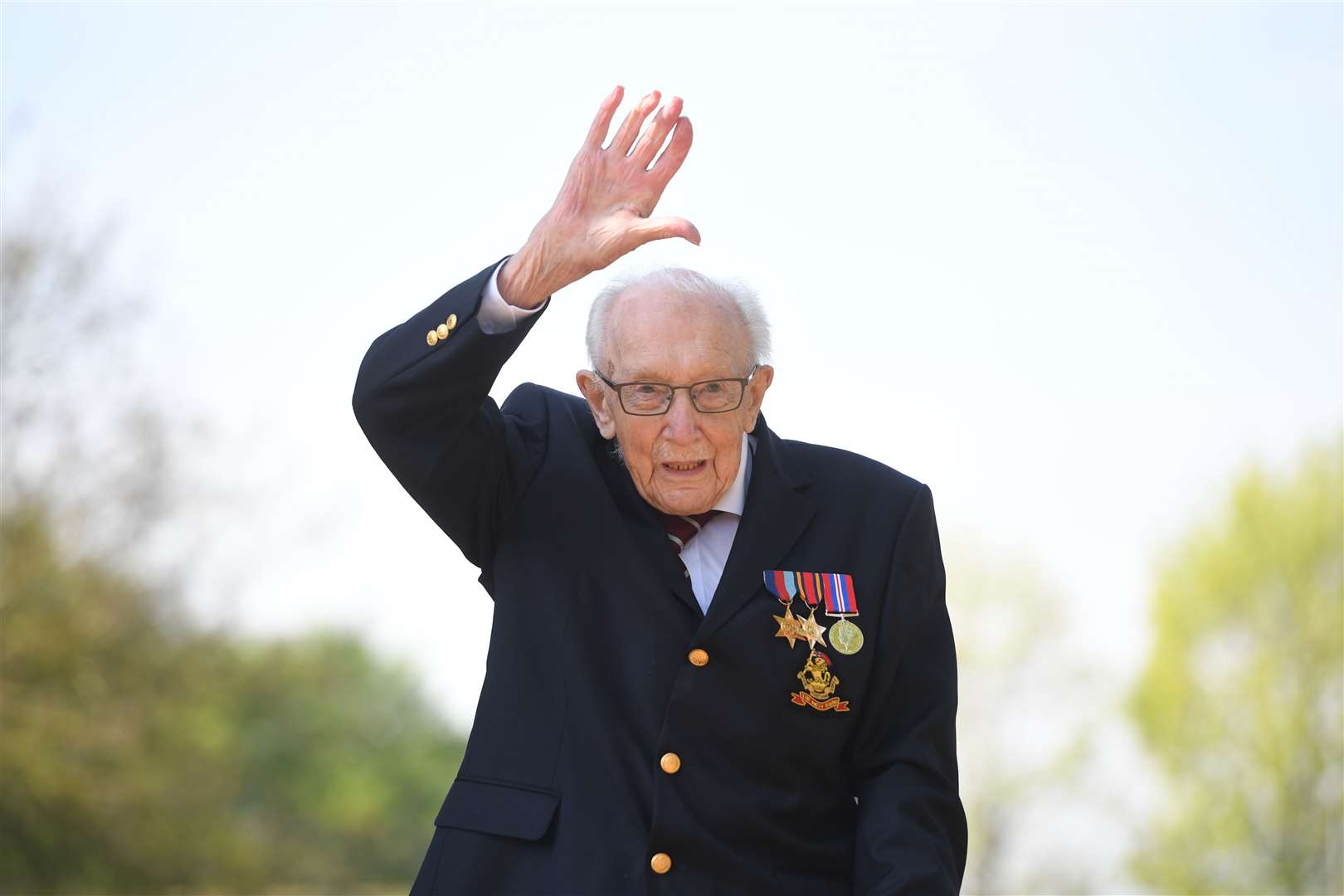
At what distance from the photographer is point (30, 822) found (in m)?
16.2

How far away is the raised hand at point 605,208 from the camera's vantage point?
9.04 ft

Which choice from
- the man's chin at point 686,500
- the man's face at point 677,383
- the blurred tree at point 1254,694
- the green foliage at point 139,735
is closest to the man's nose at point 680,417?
the man's face at point 677,383

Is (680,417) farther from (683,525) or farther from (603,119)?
(603,119)

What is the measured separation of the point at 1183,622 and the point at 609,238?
82.1 ft

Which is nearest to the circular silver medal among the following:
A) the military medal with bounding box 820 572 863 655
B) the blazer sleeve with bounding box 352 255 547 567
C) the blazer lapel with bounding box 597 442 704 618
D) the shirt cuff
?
the military medal with bounding box 820 572 863 655

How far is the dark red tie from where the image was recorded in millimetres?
3186

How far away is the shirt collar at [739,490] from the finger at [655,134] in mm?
641

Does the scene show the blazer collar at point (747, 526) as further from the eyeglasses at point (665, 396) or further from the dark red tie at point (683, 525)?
the eyeglasses at point (665, 396)

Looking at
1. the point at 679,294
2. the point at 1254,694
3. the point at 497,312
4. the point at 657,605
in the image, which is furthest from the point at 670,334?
the point at 1254,694

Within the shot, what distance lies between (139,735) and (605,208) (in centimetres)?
1667

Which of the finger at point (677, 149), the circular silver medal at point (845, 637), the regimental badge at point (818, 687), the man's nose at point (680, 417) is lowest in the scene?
the regimental badge at point (818, 687)

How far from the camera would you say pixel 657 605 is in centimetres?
302

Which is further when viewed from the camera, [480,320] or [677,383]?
[677,383]

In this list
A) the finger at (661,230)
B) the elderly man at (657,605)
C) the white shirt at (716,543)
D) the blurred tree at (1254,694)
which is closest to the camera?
the finger at (661,230)
